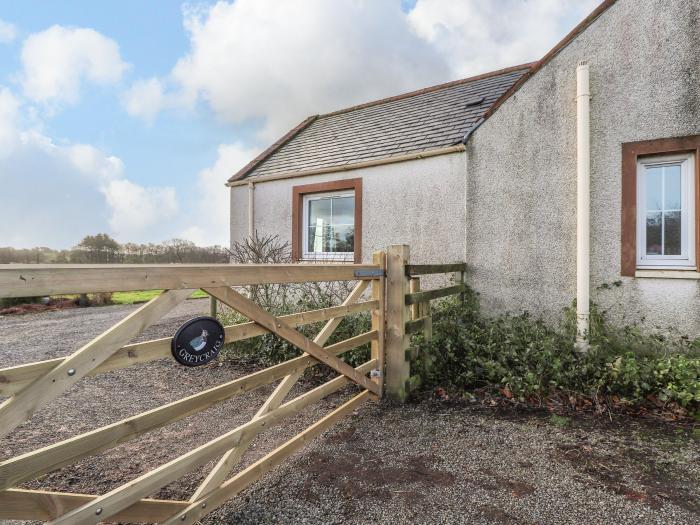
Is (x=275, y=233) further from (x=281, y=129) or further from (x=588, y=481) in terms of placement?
(x=588, y=481)

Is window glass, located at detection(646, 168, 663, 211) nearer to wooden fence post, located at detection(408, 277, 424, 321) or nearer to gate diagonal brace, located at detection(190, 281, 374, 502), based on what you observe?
wooden fence post, located at detection(408, 277, 424, 321)

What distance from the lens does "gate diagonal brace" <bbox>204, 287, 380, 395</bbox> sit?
2.10 m

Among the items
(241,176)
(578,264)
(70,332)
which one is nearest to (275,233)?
(241,176)

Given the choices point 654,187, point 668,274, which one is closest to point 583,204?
point 654,187

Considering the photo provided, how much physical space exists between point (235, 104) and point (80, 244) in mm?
7457

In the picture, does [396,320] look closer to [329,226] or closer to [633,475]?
[633,475]

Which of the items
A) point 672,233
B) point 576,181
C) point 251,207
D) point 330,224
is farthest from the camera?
point 251,207

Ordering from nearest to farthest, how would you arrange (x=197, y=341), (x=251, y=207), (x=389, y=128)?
1. (x=197, y=341)
2. (x=389, y=128)
3. (x=251, y=207)

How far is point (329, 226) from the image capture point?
24.4ft

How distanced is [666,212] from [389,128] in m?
4.74

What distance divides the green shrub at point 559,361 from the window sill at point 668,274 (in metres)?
0.63

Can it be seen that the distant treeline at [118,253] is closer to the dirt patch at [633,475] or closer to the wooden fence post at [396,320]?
the wooden fence post at [396,320]

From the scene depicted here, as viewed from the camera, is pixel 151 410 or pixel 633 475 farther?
pixel 633 475

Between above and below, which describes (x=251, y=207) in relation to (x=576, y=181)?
above
